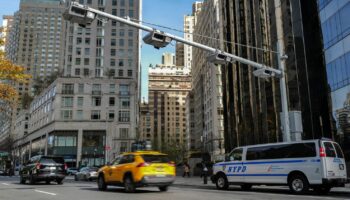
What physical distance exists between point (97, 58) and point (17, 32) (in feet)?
232

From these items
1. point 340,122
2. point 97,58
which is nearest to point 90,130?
point 97,58

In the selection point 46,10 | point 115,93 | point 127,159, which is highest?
point 46,10

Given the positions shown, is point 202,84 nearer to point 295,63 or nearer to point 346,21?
point 295,63

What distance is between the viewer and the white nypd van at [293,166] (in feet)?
50.2

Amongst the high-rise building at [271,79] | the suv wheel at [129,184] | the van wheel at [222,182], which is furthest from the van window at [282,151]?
the high-rise building at [271,79]

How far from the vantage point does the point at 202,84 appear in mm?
108938

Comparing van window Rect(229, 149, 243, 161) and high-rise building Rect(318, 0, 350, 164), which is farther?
high-rise building Rect(318, 0, 350, 164)

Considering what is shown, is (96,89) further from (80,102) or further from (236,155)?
(236,155)

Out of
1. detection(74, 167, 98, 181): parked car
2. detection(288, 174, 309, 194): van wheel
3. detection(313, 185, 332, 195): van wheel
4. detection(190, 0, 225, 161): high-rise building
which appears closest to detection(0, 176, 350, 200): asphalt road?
detection(313, 185, 332, 195): van wheel

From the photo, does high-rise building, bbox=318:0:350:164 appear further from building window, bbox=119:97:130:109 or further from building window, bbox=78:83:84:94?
building window, bbox=78:83:84:94

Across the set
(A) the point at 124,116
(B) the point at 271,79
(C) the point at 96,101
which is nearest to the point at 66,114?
(C) the point at 96,101

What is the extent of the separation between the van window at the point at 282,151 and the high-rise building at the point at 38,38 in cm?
14940

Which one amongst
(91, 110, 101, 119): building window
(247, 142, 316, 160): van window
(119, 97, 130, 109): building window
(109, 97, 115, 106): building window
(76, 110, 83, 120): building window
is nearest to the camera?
(247, 142, 316, 160): van window

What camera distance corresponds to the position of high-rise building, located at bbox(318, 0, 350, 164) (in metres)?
29.1
